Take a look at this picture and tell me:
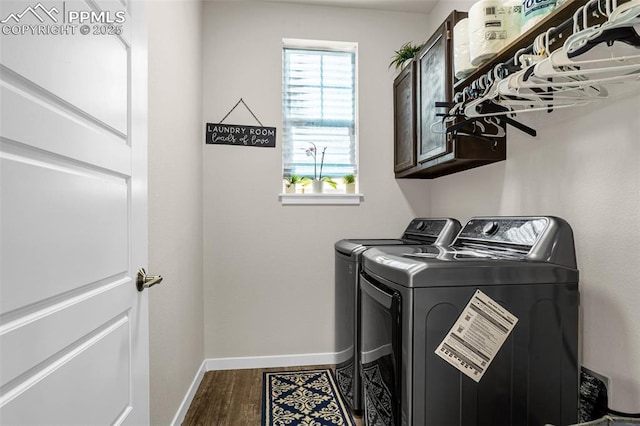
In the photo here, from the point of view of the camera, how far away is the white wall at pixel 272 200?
2.70 metres

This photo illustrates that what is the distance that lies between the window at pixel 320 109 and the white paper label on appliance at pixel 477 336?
180 centimetres

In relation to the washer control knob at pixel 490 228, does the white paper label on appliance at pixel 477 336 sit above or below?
below

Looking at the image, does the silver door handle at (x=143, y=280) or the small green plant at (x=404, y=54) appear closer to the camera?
the silver door handle at (x=143, y=280)

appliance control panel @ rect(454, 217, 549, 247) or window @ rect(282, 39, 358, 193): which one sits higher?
window @ rect(282, 39, 358, 193)

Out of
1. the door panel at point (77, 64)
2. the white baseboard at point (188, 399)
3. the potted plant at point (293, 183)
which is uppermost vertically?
the door panel at point (77, 64)

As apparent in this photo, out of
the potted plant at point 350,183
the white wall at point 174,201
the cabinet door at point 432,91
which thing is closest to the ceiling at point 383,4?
the cabinet door at point 432,91

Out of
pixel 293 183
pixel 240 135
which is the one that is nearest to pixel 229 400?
pixel 293 183

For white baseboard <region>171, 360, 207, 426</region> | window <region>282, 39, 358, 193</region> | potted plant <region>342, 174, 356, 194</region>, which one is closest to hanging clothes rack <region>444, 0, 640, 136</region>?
potted plant <region>342, 174, 356, 194</region>

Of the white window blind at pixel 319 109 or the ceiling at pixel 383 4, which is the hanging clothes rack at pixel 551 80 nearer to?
the white window blind at pixel 319 109

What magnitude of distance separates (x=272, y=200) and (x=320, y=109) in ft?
2.64

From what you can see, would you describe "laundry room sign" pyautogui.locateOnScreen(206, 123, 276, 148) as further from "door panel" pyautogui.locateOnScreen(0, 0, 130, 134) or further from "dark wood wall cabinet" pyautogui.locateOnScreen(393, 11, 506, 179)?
"door panel" pyautogui.locateOnScreen(0, 0, 130, 134)

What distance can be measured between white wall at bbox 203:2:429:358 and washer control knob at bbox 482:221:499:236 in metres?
1.18

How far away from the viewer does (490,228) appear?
5.41ft

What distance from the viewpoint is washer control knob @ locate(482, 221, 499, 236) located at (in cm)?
162
